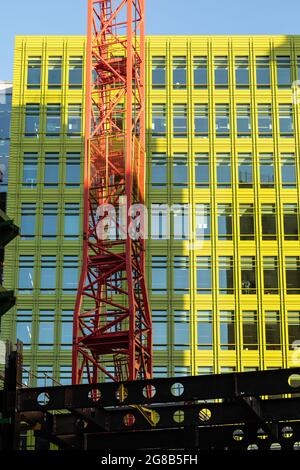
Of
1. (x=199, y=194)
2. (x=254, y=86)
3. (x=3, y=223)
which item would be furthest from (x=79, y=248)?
(x=3, y=223)

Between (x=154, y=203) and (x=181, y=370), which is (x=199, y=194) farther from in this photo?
(x=181, y=370)

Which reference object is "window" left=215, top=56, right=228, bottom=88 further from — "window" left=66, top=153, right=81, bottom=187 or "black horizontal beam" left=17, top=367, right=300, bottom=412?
"black horizontal beam" left=17, top=367, right=300, bottom=412

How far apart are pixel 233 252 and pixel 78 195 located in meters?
13.5

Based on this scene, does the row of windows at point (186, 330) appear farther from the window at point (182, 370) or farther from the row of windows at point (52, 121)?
the row of windows at point (52, 121)

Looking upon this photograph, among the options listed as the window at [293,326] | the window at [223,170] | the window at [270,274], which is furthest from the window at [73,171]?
the window at [293,326]

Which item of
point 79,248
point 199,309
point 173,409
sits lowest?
point 173,409

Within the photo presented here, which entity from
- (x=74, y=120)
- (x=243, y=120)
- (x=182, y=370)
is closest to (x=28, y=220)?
(x=74, y=120)

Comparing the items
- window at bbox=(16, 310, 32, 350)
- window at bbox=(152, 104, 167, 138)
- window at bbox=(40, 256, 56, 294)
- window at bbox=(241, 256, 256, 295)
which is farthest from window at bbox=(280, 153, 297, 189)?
window at bbox=(16, 310, 32, 350)

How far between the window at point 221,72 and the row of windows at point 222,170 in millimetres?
6325

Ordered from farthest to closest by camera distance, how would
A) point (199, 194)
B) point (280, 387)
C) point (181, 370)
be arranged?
point (199, 194)
point (181, 370)
point (280, 387)

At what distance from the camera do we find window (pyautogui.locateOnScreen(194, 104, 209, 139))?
84.3 metres

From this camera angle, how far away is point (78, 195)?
82500 mm

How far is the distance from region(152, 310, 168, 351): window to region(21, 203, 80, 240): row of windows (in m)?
9.26

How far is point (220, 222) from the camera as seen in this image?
269 feet
